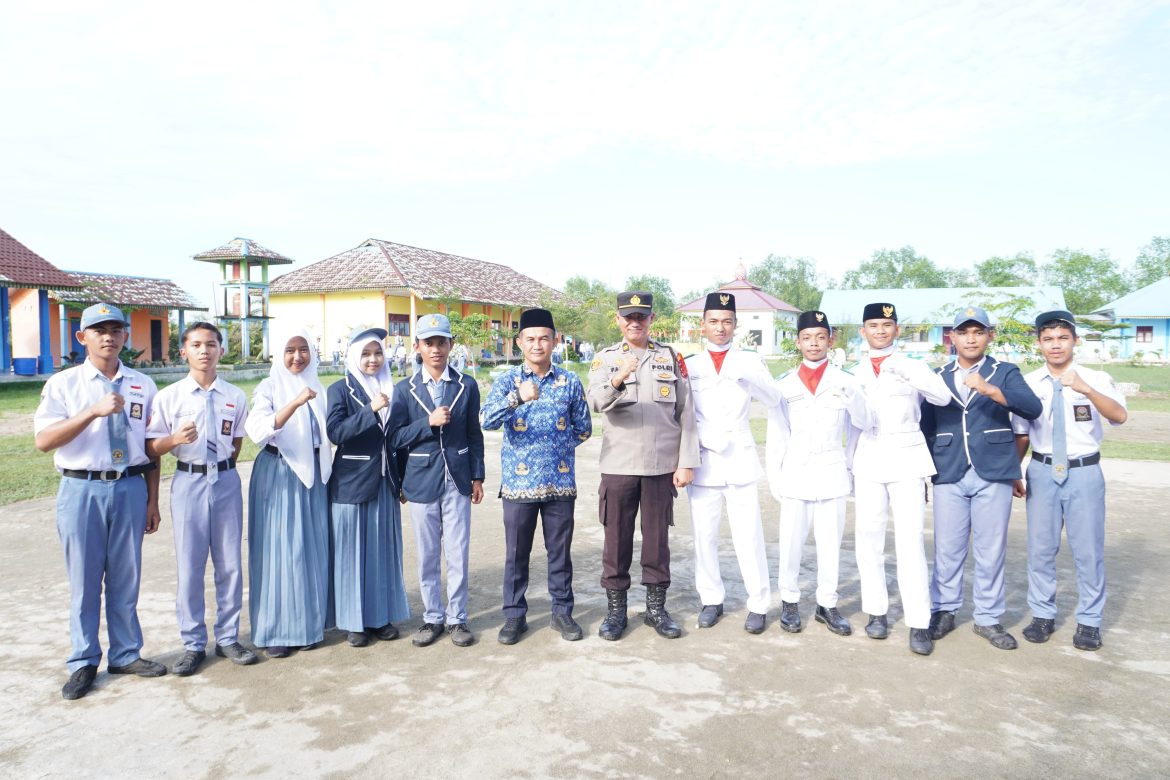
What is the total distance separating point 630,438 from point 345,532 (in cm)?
165

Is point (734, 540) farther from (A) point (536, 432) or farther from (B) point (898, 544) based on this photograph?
(A) point (536, 432)

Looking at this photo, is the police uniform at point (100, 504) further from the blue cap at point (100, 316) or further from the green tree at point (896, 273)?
the green tree at point (896, 273)

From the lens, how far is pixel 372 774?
9.50 ft

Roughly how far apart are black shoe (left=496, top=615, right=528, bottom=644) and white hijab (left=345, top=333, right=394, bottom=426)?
4.34 feet

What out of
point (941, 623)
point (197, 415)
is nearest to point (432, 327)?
point (197, 415)

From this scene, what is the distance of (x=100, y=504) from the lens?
3.69m

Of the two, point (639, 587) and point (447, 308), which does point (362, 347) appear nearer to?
point (639, 587)

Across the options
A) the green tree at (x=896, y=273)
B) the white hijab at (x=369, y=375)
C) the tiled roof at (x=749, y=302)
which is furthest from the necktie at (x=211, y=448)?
the green tree at (x=896, y=273)

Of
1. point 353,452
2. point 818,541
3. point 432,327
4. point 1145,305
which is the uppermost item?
point 1145,305

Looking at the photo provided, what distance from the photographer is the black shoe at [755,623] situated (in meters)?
4.36

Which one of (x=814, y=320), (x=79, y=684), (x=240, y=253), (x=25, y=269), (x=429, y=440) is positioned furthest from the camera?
(x=240, y=253)

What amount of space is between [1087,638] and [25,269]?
987 inches

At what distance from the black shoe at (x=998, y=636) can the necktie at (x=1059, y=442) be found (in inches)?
34.2

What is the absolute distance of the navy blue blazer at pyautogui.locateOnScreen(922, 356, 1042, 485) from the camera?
4.15 meters
